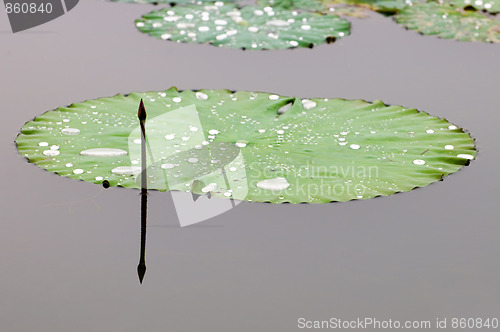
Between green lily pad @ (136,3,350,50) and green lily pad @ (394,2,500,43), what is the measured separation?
364 millimetres

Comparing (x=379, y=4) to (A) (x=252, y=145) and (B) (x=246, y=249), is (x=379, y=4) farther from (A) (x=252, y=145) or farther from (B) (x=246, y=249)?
(B) (x=246, y=249)

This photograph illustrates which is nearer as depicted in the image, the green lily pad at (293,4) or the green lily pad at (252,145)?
the green lily pad at (252,145)

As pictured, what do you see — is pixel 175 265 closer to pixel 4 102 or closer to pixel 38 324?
pixel 38 324

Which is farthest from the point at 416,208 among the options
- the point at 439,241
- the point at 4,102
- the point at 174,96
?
the point at 4,102

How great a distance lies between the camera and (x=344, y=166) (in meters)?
2.73

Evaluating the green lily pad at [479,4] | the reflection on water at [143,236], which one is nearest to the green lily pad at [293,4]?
the green lily pad at [479,4]

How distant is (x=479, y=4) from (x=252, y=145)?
221 cm

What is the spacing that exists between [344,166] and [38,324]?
1169 millimetres

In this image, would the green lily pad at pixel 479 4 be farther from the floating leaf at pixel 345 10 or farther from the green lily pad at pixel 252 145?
the green lily pad at pixel 252 145

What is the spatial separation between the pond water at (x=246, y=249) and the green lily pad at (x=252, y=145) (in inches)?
2.5

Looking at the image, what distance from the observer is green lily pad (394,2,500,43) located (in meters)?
Answer: 4.04

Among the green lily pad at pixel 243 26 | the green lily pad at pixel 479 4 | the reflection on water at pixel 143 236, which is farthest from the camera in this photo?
the green lily pad at pixel 479 4

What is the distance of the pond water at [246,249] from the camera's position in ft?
6.73

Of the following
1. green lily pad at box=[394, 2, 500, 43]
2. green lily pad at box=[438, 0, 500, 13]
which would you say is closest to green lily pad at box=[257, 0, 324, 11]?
green lily pad at box=[394, 2, 500, 43]
